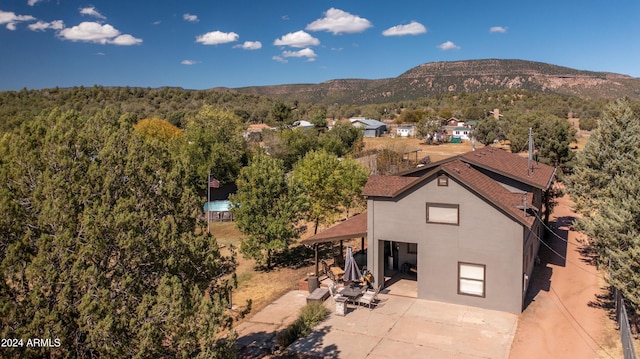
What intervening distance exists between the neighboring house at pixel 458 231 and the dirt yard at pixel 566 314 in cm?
A: 132

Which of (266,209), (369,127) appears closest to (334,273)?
(266,209)

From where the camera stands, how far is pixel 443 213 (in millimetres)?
19297

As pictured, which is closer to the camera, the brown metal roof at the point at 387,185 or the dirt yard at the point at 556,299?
the dirt yard at the point at 556,299

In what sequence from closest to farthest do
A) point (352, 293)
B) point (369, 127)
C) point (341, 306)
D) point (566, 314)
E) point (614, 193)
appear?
1. point (614, 193)
2. point (566, 314)
3. point (341, 306)
4. point (352, 293)
5. point (369, 127)

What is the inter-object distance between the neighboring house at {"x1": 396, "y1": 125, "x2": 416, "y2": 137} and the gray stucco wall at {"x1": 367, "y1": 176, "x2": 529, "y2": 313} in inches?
3655

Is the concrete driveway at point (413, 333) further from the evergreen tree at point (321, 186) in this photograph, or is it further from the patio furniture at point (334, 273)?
the evergreen tree at point (321, 186)

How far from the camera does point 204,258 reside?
1159 centimetres

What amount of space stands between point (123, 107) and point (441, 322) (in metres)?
102

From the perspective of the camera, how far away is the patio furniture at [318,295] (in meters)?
19.8

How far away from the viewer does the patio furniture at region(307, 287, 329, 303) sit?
1981 cm

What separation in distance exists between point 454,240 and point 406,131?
313 feet

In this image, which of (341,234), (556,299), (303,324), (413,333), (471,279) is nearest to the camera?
(413,333)

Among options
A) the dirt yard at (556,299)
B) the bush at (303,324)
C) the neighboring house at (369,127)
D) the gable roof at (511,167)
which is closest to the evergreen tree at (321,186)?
the dirt yard at (556,299)

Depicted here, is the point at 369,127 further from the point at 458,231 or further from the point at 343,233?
the point at 458,231
